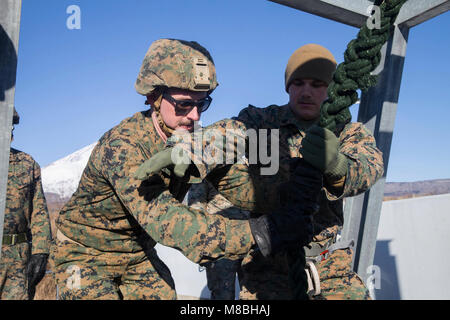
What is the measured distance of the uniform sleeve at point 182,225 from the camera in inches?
75.0

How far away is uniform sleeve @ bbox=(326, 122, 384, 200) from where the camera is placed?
77.8 inches

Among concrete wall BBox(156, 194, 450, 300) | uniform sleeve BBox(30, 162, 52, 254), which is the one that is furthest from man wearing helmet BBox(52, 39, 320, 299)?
concrete wall BBox(156, 194, 450, 300)

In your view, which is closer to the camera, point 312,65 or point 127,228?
point 127,228

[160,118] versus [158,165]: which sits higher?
[160,118]

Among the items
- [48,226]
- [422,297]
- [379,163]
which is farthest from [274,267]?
[422,297]

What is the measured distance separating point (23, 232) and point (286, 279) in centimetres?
356

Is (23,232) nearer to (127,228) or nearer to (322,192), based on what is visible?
(127,228)

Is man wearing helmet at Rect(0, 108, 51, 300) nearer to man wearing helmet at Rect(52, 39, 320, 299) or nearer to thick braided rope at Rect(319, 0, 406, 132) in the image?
man wearing helmet at Rect(52, 39, 320, 299)

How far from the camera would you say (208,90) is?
2.80 meters

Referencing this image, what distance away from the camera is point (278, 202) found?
262 cm

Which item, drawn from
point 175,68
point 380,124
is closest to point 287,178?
point 175,68

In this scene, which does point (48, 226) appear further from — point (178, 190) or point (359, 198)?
point (359, 198)

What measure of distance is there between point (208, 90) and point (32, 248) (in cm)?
328

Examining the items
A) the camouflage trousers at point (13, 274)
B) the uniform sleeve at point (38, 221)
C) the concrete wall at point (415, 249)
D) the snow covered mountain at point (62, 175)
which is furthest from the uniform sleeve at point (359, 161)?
the snow covered mountain at point (62, 175)
